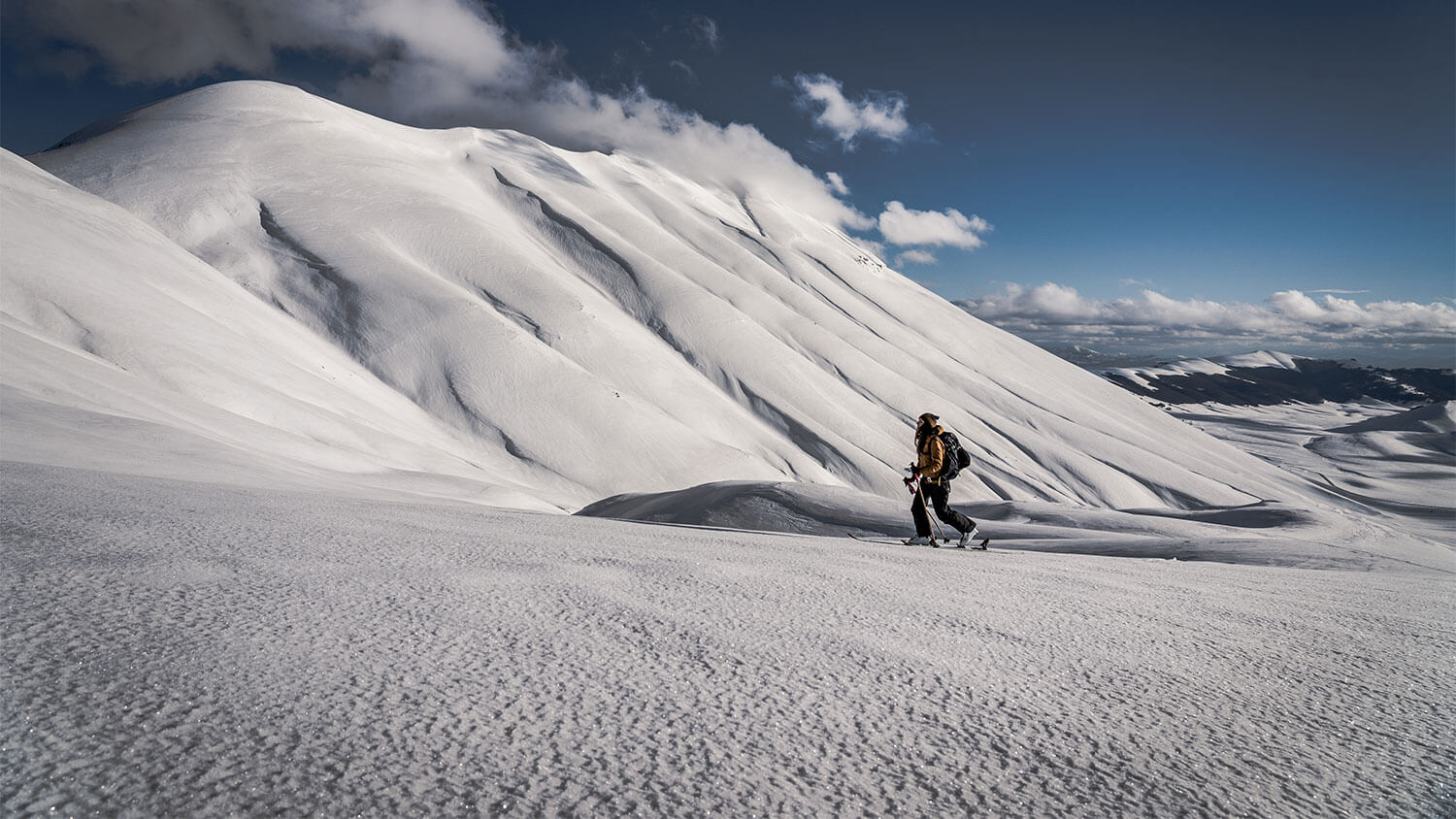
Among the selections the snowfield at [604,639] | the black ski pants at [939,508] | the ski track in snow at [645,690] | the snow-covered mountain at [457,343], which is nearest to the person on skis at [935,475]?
the black ski pants at [939,508]

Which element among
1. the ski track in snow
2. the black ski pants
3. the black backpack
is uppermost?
the black backpack

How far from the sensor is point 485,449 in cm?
2680

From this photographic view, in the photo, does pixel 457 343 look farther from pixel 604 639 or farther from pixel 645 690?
pixel 645 690

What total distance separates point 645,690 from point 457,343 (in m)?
30.8

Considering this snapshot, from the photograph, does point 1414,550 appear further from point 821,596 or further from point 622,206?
point 622,206

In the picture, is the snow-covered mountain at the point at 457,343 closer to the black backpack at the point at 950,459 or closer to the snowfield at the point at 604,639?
the snowfield at the point at 604,639

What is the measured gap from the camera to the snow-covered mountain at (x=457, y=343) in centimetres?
1583

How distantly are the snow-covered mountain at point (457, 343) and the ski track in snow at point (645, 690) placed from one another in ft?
17.1

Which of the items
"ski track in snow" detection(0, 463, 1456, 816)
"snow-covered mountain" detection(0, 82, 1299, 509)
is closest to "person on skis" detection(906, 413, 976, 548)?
"ski track in snow" detection(0, 463, 1456, 816)

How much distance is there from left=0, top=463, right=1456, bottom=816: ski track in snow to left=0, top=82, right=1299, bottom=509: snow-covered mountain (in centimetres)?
522

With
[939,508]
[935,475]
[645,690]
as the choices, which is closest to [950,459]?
[935,475]

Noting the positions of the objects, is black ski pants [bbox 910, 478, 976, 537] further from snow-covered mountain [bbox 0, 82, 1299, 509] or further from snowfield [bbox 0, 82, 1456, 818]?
snow-covered mountain [bbox 0, 82, 1299, 509]

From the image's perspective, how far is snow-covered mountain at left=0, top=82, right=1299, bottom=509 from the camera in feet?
51.9

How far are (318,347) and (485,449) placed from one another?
806cm
